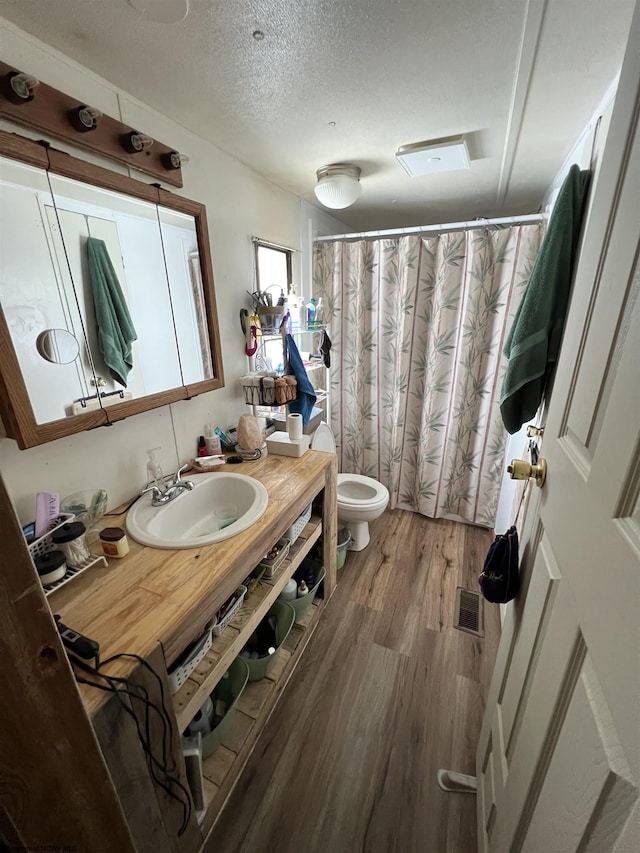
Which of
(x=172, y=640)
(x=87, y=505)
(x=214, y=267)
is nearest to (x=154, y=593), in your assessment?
(x=172, y=640)

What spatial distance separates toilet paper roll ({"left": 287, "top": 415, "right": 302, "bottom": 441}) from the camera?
5.37 feet

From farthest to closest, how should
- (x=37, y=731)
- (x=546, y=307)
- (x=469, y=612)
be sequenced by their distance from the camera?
1. (x=469, y=612)
2. (x=546, y=307)
3. (x=37, y=731)

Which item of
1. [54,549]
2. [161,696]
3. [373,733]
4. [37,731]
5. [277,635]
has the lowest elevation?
[373,733]

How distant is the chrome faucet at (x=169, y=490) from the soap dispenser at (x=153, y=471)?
0.10 feet

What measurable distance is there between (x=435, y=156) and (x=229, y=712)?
2.31m

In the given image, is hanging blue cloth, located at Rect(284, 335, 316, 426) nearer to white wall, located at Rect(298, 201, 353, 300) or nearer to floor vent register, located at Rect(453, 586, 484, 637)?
white wall, located at Rect(298, 201, 353, 300)

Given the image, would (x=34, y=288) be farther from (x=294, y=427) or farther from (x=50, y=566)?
(x=294, y=427)

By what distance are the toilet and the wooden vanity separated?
2.09 feet

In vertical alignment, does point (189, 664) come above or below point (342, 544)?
above

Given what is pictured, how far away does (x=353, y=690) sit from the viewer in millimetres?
1427

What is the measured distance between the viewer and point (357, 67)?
99 cm

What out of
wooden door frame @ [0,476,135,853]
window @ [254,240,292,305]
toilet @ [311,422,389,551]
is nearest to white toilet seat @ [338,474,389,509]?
toilet @ [311,422,389,551]

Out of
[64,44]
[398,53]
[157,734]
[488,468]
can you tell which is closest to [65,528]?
[157,734]

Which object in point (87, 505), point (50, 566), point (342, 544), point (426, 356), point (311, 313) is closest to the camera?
point (50, 566)
